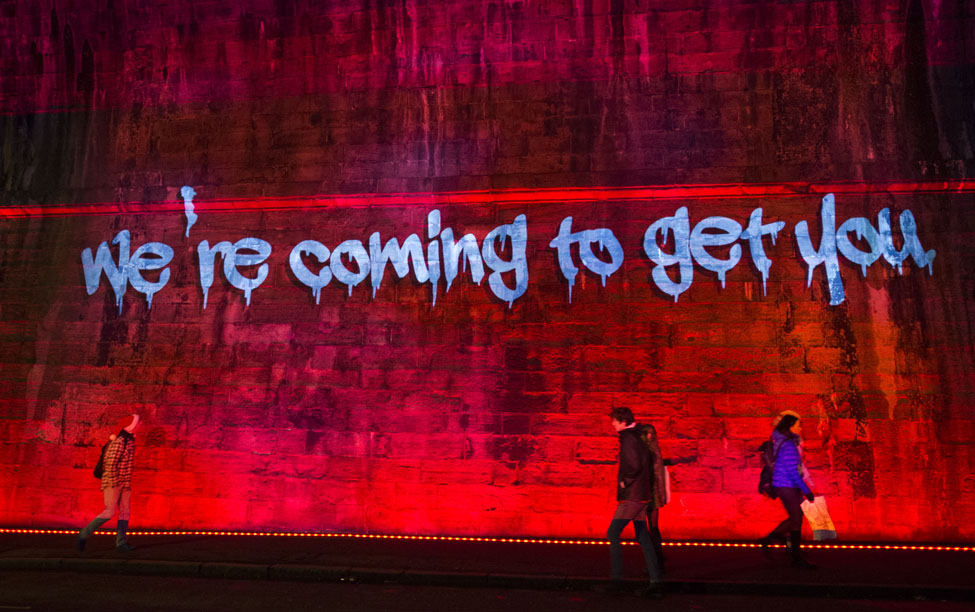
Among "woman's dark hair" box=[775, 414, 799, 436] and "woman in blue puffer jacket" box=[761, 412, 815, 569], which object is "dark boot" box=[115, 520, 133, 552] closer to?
"woman in blue puffer jacket" box=[761, 412, 815, 569]

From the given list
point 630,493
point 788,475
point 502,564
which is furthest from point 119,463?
point 788,475

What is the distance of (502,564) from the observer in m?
6.97

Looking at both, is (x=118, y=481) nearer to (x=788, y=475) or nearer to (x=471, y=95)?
(x=471, y=95)

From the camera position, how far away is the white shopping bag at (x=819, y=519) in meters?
7.98

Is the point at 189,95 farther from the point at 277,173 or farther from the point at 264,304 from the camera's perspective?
the point at 264,304

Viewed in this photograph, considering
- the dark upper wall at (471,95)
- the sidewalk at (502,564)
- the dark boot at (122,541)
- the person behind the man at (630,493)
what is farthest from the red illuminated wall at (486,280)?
the person behind the man at (630,493)

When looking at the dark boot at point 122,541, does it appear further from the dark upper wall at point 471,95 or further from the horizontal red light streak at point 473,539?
the dark upper wall at point 471,95

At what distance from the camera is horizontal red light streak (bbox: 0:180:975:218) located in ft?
28.8

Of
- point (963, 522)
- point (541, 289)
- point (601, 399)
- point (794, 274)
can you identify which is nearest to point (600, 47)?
point (541, 289)

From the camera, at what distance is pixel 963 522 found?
26.4 ft

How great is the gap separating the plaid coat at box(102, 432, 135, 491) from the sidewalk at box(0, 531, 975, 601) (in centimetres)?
77

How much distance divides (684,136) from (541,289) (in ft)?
9.54

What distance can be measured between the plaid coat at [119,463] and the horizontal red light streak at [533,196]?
12.1 feet

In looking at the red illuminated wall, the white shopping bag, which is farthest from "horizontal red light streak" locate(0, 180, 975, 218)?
the white shopping bag
